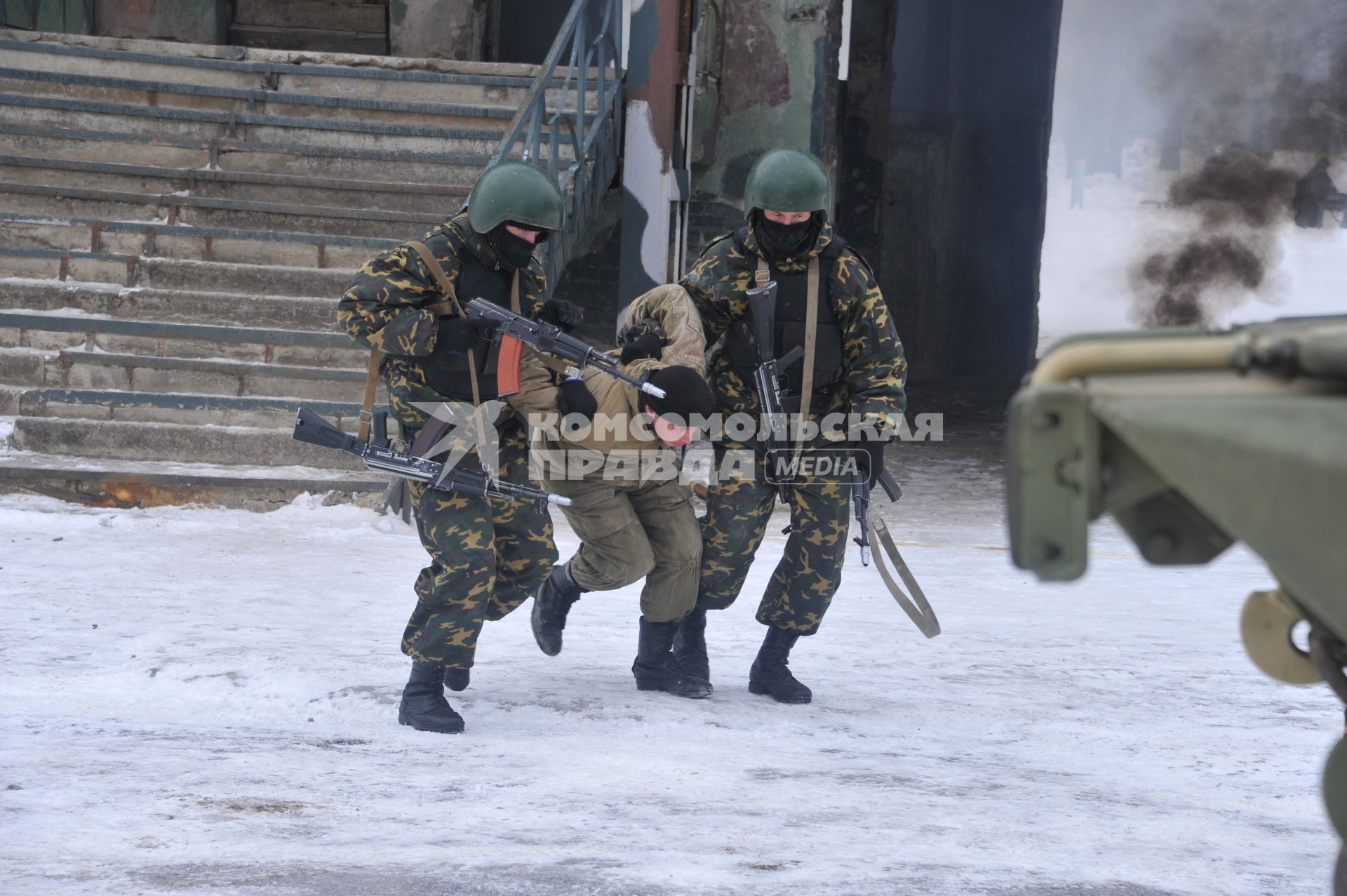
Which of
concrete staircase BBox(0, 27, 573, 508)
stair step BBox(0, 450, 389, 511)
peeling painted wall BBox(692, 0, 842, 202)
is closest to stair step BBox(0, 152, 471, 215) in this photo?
concrete staircase BBox(0, 27, 573, 508)

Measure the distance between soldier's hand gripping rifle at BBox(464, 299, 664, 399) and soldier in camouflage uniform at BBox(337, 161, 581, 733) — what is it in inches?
1.5

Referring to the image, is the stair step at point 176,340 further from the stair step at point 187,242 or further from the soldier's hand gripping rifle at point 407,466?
the soldier's hand gripping rifle at point 407,466

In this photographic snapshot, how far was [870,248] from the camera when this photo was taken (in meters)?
15.3

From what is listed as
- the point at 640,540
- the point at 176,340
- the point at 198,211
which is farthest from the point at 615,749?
the point at 198,211

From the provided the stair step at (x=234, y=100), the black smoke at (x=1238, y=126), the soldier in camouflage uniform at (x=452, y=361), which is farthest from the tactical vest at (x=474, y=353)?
the black smoke at (x=1238, y=126)

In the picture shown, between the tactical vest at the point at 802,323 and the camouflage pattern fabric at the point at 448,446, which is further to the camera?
the tactical vest at the point at 802,323

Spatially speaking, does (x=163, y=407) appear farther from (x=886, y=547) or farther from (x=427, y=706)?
(x=886, y=547)

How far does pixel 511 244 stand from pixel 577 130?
4739mm

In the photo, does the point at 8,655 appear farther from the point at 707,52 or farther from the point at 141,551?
the point at 707,52

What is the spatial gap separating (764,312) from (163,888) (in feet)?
8.12

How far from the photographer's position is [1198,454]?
1613 millimetres

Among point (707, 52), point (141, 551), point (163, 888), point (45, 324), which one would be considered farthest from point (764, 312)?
point (45, 324)

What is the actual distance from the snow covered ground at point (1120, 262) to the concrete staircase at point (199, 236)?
1385 cm

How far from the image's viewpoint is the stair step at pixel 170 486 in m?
7.04
